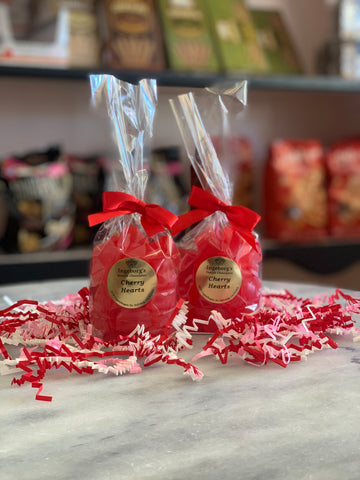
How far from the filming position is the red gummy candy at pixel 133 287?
743 millimetres

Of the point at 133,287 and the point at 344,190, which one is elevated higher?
the point at 133,287

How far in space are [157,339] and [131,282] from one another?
73 mm

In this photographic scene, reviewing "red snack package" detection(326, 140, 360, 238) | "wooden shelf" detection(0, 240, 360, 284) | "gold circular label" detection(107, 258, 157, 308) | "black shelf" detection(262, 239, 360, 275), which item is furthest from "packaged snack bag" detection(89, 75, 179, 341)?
"red snack package" detection(326, 140, 360, 238)

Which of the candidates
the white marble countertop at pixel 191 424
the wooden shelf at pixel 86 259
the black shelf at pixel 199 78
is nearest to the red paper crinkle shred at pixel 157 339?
the white marble countertop at pixel 191 424

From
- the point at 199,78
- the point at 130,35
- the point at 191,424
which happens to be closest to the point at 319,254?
the point at 199,78

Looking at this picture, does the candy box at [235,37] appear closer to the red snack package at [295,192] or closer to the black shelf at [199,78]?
the black shelf at [199,78]

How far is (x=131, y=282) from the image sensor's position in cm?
73

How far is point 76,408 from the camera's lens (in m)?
0.59

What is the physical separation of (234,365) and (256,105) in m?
1.87

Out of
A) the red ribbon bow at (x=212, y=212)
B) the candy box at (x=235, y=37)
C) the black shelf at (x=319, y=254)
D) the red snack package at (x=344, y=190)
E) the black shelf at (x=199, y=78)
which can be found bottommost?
the black shelf at (x=319, y=254)

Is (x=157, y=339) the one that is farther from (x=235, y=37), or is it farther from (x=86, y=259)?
(x=235, y=37)

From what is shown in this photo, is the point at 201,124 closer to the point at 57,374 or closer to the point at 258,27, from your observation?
the point at 57,374

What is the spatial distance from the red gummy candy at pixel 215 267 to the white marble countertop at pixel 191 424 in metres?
0.10

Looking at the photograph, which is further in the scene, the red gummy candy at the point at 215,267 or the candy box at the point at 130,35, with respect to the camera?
the candy box at the point at 130,35
